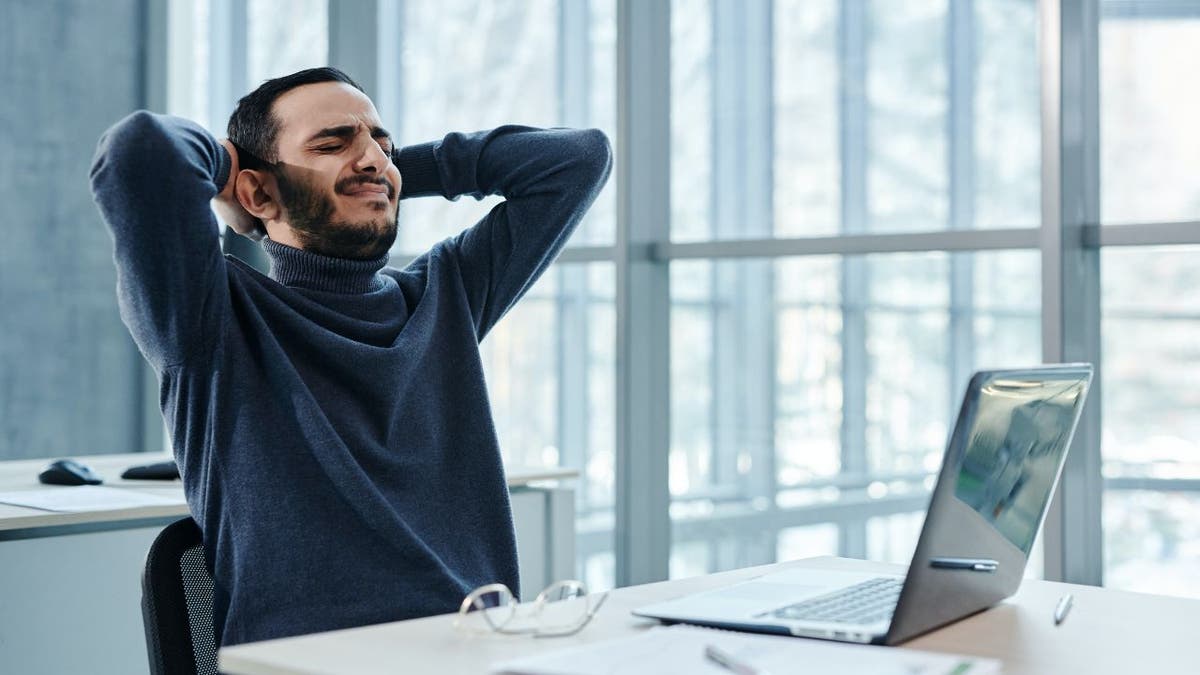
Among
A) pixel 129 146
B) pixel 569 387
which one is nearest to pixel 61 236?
pixel 569 387

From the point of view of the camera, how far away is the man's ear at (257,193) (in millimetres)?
1727

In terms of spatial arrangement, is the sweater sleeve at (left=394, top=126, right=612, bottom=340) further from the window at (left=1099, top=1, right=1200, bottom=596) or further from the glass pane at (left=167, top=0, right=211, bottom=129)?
the glass pane at (left=167, top=0, right=211, bottom=129)

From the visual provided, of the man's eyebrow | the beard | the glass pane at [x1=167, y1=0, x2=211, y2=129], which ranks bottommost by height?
the beard

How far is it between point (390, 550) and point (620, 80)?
2288 mm

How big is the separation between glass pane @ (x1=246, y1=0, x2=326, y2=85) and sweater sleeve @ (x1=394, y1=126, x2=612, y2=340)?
2551 mm

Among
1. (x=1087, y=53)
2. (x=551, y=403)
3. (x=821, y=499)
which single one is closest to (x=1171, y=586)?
(x=821, y=499)

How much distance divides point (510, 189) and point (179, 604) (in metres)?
0.80

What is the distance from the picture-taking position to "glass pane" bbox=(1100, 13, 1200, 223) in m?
2.82

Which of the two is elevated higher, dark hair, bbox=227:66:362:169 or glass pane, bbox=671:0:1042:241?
glass pane, bbox=671:0:1042:241

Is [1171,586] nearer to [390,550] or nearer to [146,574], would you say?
[390,550]

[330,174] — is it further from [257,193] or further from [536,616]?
[536,616]

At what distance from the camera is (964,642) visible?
1.18 meters

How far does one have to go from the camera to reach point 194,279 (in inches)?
59.3

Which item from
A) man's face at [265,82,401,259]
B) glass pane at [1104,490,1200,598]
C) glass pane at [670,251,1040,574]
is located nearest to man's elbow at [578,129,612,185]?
man's face at [265,82,401,259]
